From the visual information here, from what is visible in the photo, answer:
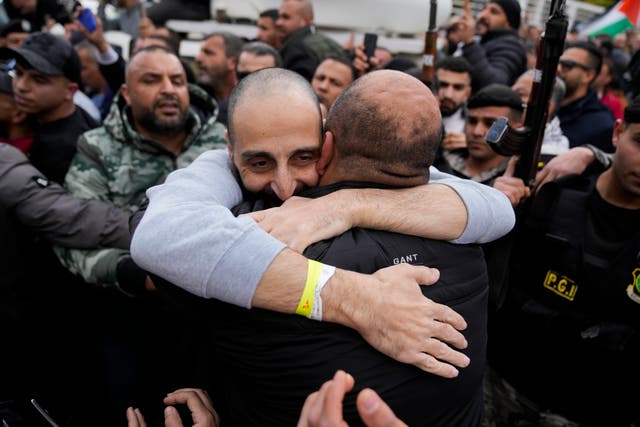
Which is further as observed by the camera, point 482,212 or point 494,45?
point 494,45

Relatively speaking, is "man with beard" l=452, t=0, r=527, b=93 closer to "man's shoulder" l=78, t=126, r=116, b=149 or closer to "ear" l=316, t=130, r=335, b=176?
"man's shoulder" l=78, t=126, r=116, b=149

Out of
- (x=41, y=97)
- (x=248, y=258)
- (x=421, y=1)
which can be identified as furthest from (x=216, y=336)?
(x=421, y=1)

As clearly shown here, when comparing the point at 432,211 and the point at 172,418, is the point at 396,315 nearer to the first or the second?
the point at 432,211

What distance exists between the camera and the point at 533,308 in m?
2.31

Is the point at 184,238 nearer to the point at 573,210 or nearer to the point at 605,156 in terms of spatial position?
the point at 573,210

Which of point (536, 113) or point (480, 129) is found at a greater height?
point (536, 113)

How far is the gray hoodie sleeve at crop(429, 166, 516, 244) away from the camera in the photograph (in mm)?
1531

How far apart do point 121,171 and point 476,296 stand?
6.86ft

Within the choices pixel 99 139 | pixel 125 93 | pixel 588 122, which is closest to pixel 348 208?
pixel 99 139

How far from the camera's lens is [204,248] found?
1202 mm

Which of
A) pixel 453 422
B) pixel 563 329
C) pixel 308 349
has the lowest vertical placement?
pixel 563 329

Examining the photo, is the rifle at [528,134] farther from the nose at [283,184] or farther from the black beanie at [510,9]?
the black beanie at [510,9]

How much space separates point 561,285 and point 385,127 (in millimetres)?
1467

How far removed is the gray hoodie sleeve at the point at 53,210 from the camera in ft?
7.46
